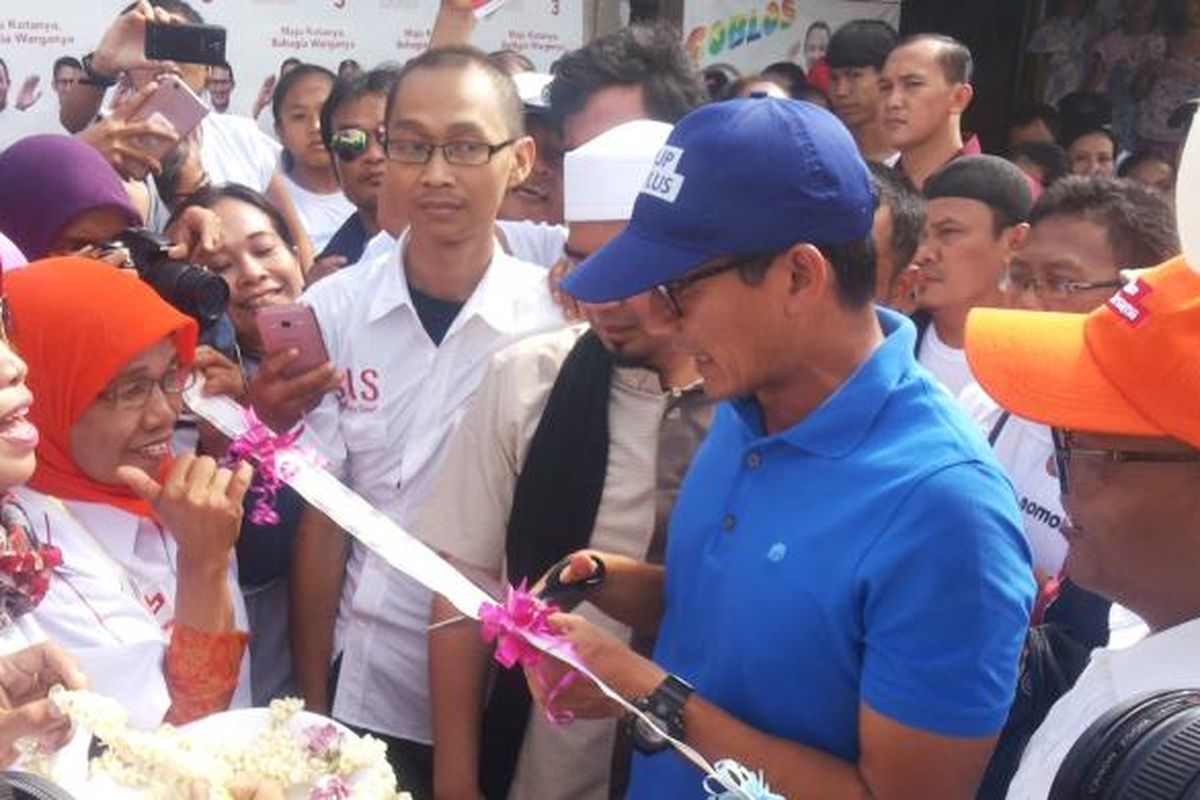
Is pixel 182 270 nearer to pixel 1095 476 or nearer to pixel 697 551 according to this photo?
pixel 697 551

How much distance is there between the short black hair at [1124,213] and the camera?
264 cm

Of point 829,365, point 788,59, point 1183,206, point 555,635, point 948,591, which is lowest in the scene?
point 788,59

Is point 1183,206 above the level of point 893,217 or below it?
above

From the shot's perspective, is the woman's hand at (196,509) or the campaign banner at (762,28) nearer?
the woman's hand at (196,509)

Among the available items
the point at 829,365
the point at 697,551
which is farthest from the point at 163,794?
the point at 829,365

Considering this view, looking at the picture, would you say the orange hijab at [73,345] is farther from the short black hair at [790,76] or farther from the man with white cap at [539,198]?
the short black hair at [790,76]

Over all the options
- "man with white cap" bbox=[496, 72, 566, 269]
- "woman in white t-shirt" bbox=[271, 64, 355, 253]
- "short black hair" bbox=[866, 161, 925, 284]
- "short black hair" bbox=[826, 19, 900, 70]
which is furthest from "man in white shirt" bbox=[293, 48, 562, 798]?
"short black hair" bbox=[826, 19, 900, 70]

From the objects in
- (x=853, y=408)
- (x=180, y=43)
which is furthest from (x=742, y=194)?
(x=180, y=43)

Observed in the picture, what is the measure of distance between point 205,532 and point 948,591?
3.19 feet

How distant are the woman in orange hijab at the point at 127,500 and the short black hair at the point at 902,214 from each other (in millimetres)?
1353

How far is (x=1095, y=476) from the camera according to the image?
1.29 metres

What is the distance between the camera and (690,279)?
1.59 m

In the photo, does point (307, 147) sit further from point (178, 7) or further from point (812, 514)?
point (812, 514)

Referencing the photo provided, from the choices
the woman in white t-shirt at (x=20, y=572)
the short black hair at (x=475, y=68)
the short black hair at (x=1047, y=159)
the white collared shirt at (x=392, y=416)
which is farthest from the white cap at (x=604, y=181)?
the short black hair at (x=1047, y=159)
